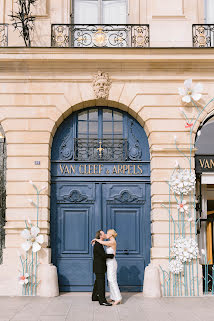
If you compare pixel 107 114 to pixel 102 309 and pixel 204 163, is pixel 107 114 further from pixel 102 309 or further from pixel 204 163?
pixel 102 309

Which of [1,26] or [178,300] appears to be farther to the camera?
A: [1,26]

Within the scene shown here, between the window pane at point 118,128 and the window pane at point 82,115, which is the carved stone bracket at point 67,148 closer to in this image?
the window pane at point 82,115

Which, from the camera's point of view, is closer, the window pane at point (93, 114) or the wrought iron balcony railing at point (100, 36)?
the wrought iron balcony railing at point (100, 36)

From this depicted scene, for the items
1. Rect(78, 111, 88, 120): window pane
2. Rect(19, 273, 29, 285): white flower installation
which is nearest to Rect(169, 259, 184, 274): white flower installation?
Rect(19, 273, 29, 285): white flower installation

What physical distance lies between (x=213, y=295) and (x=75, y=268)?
3.17 meters

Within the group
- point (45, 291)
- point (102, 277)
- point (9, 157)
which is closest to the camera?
point (102, 277)

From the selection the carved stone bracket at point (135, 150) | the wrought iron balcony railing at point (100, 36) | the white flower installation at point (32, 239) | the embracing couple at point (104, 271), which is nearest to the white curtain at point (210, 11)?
the wrought iron balcony railing at point (100, 36)

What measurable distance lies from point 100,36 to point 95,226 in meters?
4.57

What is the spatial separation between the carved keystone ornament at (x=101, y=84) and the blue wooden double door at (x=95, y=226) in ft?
6.85

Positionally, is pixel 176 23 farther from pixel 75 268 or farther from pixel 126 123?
pixel 75 268

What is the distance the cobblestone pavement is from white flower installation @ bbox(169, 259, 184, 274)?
2.15ft

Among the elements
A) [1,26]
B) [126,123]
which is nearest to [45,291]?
[126,123]

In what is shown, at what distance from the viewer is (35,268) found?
1031cm

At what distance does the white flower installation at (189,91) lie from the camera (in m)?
10.7
